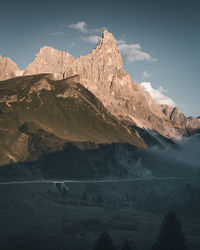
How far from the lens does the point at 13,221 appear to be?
646 feet

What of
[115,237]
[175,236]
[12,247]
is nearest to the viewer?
[175,236]

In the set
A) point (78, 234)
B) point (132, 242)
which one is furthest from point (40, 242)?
point (132, 242)

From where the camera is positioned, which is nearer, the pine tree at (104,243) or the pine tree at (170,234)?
the pine tree at (104,243)

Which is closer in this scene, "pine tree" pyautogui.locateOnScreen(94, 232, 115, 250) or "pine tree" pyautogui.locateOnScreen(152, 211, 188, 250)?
"pine tree" pyautogui.locateOnScreen(94, 232, 115, 250)

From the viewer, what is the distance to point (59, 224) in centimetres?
19888

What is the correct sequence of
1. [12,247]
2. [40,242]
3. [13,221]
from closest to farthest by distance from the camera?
[12,247] → [40,242] → [13,221]

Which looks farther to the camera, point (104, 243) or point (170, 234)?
point (170, 234)

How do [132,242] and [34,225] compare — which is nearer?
[132,242]

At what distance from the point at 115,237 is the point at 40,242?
3422 centimetres

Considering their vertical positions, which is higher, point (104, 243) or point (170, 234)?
point (170, 234)

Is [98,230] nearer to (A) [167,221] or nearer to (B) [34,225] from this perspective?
(B) [34,225]

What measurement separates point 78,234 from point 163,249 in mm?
78439

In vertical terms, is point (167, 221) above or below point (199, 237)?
above

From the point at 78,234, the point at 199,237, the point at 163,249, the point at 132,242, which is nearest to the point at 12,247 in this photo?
the point at 78,234
